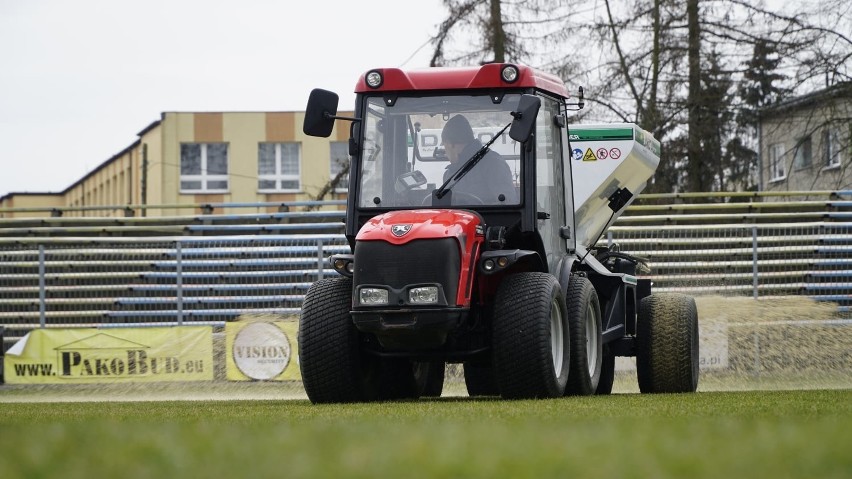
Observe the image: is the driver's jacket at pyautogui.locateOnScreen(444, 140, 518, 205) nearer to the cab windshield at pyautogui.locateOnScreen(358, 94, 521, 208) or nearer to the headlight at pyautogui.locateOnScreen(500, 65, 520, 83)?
the cab windshield at pyautogui.locateOnScreen(358, 94, 521, 208)

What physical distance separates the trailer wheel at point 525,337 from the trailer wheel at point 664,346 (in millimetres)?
2786

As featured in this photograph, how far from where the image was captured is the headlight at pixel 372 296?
9266mm

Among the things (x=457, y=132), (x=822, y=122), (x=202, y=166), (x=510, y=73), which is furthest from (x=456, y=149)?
(x=202, y=166)

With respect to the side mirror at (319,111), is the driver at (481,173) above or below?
below

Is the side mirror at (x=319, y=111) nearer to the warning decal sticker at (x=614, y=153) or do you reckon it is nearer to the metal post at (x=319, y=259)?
the warning decal sticker at (x=614, y=153)

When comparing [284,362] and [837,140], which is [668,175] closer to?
[837,140]

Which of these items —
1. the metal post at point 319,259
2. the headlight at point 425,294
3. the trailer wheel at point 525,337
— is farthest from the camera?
the metal post at point 319,259

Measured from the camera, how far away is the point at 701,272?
66.7 ft

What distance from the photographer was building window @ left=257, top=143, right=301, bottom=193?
49.6 m

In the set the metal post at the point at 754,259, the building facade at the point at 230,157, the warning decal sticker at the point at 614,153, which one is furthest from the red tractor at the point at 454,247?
the building facade at the point at 230,157

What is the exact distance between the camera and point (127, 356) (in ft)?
58.6

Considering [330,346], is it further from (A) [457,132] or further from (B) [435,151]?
(A) [457,132]

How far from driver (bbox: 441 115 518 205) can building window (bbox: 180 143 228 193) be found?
3957cm

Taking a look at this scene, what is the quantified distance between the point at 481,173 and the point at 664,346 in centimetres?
320
